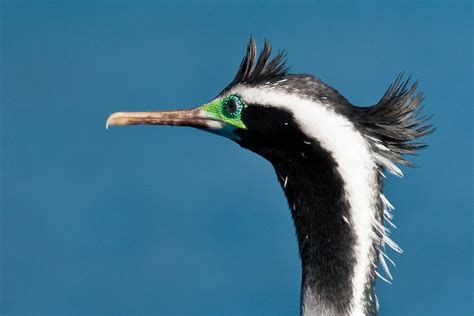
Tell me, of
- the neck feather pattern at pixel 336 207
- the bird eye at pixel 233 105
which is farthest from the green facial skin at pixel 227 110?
the neck feather pattern at pixel 336 207

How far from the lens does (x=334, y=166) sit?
6199 millimetres

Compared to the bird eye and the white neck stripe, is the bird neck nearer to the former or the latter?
the white neck stripe

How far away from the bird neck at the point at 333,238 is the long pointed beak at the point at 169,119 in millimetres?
558

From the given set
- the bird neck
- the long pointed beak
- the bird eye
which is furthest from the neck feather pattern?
the long pointed beak

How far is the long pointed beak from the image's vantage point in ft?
21.6

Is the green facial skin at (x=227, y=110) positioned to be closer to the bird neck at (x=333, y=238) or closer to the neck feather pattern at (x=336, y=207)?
the neck feather pattern at (x=336, y=207)

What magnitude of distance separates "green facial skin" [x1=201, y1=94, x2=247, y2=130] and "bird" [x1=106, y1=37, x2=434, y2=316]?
1.9 inches

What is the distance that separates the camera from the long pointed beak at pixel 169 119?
6578mm

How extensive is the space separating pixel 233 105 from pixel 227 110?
49 millimetres

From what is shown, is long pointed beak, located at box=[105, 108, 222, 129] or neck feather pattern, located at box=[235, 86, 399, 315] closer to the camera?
neck feather pattern, located at box=[235, 86, 399, 315]

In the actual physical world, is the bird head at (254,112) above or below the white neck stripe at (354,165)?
above

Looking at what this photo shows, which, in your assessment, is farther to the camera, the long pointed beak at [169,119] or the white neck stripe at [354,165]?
the long pointed beak at [169,119]

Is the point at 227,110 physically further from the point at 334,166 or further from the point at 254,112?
the point at 334,166

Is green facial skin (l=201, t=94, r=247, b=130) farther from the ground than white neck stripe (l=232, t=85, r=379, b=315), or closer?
farther from the ground
